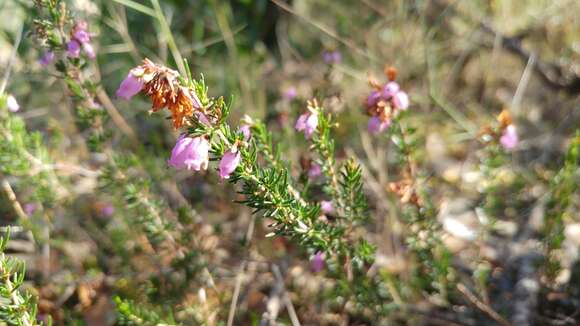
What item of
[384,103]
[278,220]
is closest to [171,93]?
[278,220]

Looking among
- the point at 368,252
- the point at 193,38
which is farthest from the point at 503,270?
the point at 193,38

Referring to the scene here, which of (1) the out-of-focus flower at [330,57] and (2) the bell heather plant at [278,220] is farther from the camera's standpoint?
(1) the out-of-focus flower at [330,57]

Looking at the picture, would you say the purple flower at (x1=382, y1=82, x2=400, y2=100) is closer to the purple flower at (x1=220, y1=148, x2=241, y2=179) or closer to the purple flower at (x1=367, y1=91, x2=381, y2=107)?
the purple flower at (x1=367, y1=91, x2=381, y2=107)

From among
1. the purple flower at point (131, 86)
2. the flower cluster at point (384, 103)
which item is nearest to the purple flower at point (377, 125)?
the flower cluster at point (384, 103)

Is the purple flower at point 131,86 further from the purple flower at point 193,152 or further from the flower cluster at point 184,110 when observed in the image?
the purple flower at point 193,152

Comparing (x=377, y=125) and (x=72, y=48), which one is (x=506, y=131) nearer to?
(x=377, y=125)

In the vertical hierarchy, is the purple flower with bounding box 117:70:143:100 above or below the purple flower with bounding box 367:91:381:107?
below

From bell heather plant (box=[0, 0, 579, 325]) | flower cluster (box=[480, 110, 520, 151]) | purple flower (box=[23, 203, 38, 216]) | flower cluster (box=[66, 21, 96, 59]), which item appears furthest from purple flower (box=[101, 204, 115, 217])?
flower cluster (box=[480, 110, 520, 151])
